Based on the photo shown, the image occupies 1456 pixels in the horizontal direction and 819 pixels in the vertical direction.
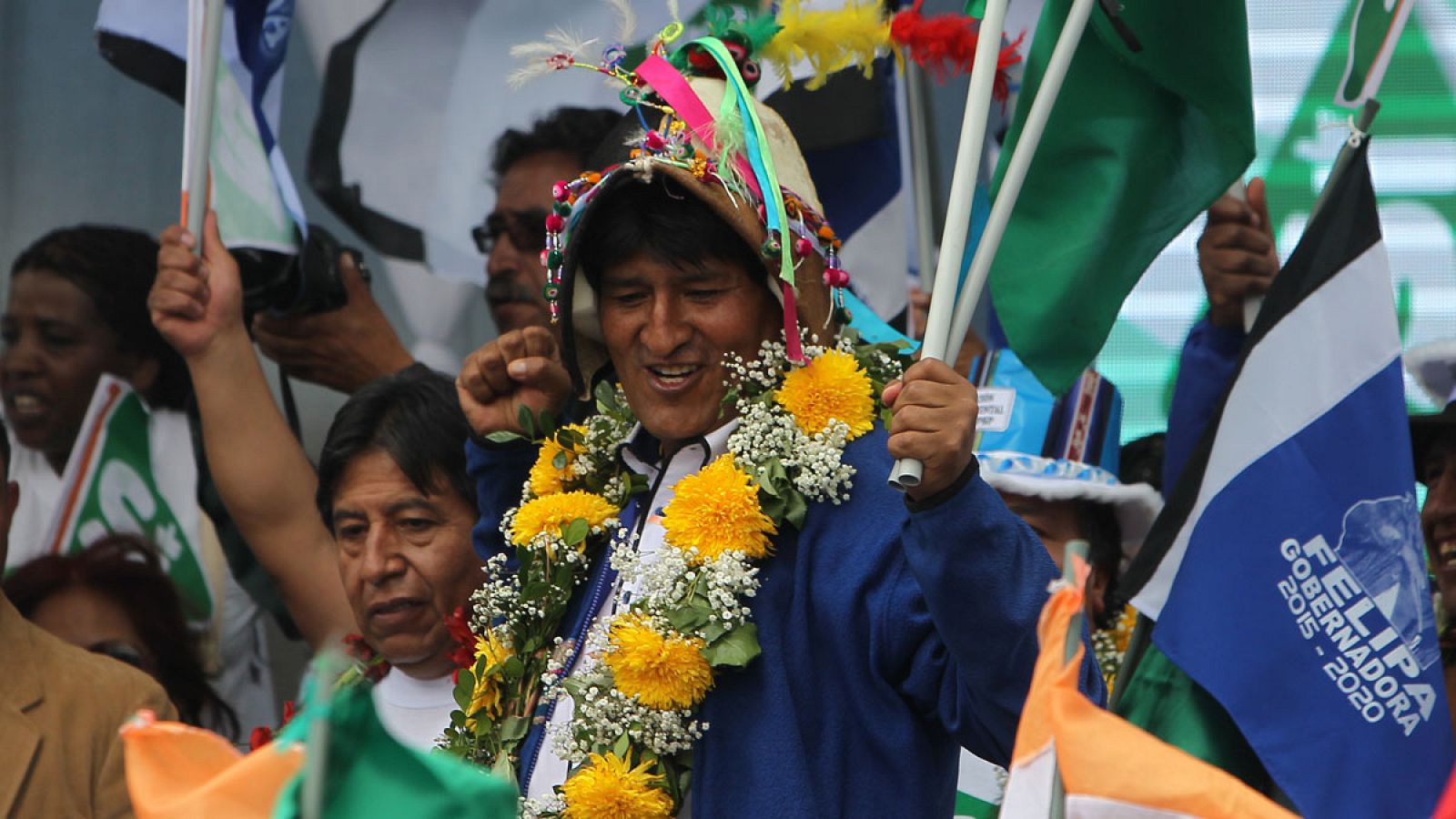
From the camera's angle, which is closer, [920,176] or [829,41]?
[829,41]

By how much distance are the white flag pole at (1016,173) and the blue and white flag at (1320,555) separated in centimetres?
98

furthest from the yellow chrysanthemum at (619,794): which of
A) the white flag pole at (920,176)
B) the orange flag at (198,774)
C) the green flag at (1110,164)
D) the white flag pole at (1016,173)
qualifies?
the white flag pole at (920,176)

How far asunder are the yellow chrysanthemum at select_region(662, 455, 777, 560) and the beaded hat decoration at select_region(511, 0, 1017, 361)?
0.26 m

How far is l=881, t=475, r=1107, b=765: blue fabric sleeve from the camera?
288cm

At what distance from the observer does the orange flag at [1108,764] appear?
213cm

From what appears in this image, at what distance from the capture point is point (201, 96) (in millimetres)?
4762

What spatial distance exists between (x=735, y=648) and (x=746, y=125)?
906 millimetres

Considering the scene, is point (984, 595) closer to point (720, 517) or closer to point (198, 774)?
point (720, 517)

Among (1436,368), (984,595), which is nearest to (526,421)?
A: (984,595)

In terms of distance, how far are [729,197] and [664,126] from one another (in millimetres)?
235

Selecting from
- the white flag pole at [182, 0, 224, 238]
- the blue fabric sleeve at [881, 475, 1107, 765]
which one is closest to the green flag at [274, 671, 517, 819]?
the blue fabric sleeve at [881, 475, 1107, 765]

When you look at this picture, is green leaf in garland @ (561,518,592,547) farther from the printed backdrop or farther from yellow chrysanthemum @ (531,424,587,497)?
the printed backdrop

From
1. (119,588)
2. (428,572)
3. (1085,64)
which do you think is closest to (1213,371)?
(1085,64)

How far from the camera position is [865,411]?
342cm
